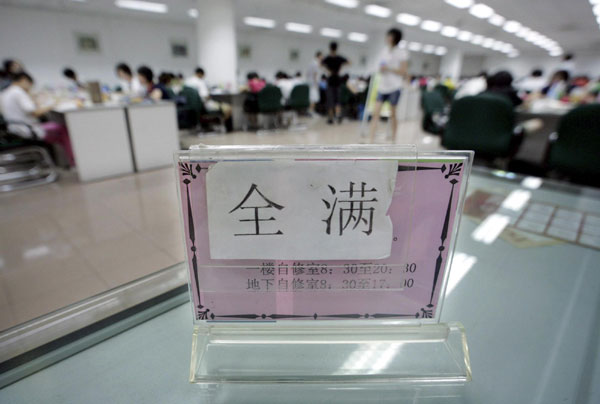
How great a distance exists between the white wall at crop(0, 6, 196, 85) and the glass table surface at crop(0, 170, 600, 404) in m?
12.5

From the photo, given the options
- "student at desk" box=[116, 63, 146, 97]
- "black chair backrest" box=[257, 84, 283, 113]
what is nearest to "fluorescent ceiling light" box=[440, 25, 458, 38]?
"black chair backrest" box=[257, 84, 283, 113]

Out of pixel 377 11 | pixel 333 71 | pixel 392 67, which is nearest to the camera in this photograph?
pixel 392 67

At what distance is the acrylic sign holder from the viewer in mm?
412

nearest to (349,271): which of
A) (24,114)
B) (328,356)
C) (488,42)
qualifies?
(328,356)

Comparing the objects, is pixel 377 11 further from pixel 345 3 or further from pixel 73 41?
pixel 73 41

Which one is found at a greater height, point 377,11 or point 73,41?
point 377,11

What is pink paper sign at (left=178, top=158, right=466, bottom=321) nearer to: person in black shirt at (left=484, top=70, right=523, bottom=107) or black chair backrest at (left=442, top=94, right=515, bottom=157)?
black chair backrest at (left=442, top=94, right=515, bottom=157)

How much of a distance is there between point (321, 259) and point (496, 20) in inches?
529

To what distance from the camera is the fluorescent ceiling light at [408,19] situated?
9.91 meters

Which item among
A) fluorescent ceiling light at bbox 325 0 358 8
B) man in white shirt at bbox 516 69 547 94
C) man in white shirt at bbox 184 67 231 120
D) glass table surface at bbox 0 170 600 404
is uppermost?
fluorescent ceiling light at bbox 325 0 358 8

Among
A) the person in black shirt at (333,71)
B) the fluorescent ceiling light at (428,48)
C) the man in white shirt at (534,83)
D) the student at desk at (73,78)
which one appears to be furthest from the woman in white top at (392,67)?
the fluorescent ceiling light at (428,48)

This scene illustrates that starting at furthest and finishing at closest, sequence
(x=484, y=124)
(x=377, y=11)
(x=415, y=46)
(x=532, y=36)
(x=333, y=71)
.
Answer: (x=415, y=46) → (x=532, y=36) → (x=377, y=11) → (x=333, y=71) → (x=484, y=124)

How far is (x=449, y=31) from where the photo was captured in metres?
12.8

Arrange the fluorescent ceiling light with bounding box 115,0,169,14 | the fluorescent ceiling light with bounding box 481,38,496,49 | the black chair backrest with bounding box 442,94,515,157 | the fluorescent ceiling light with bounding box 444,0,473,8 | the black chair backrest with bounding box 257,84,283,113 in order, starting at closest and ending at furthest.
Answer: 1. the black chair backrest with bounding box 442,94,515,157
2. the black chair backrest with bounding box 257,84,283,113
3. the fluorescent ceiling light with bounding box 444,0,473,8
4. the fluorescent ceiling light with bounding box 115,0,169,14
5. the fluorescent ceiling light with bounding box 481,38,496,49
